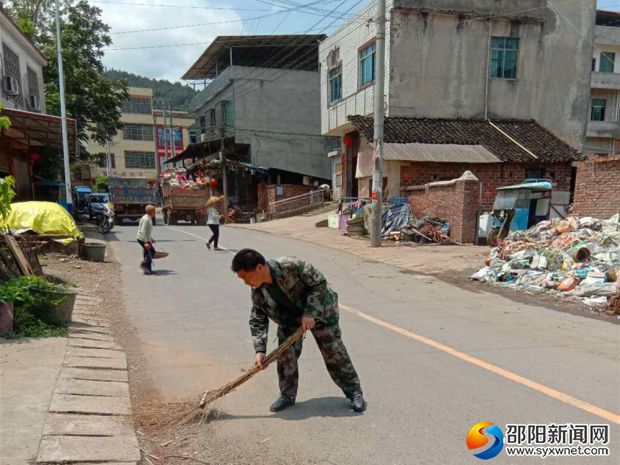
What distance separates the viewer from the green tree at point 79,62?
26.2 metres

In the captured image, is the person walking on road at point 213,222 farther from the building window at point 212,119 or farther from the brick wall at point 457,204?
the building window at point 212,119

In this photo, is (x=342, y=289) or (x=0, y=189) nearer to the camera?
(x=0, y=189)

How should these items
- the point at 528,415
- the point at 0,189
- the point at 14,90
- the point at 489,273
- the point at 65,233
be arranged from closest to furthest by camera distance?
1. the point at 528,415
2. the point at 0,189
3. the point at 489,273
4. the point at 65,233
5. the point at 14,90

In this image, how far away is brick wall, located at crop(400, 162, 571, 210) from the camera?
1870cm

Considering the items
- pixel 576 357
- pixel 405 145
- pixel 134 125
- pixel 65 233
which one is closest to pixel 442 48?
pixel 405 145

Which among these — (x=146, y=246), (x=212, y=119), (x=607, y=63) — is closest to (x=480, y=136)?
(x=146, y=246)

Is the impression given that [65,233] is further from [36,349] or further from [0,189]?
[36,349]

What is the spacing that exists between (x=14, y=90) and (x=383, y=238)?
14.1m

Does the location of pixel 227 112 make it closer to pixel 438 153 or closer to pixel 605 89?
pixel 438 153

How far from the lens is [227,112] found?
1303 inches

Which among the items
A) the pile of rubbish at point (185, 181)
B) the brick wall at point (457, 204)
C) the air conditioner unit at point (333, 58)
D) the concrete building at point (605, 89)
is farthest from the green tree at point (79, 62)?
the concrete building at point (605, 89)

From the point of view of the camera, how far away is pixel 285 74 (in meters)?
32.5

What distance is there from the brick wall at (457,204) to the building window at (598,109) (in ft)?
85.6

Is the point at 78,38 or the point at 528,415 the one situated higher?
the point at 78,38
